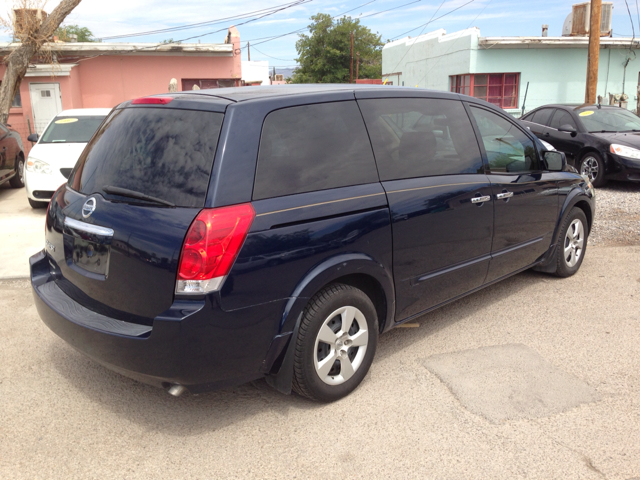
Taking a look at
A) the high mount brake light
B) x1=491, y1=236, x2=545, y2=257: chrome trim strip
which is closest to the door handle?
x1=491, y1=236, x2=545, y2=257: chrome trim strip

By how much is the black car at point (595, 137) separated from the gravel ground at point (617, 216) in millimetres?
434

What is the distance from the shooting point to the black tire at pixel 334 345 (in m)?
3.11

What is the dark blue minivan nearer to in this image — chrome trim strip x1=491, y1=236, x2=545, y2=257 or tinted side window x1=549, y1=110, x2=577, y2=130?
chrome trim strip x1=491, y1=236, x2=545, y2=257

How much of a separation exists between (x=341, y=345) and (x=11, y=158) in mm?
10504

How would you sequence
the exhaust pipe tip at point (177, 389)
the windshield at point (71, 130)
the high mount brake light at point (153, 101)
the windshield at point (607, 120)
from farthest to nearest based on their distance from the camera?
the windshield at point (607, 120)
the windshield at point (71, 130)
the high mount brake light at point (153, 101)
the exhaust pipe tip at point (177, 389)

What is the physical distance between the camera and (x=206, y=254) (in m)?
2.71

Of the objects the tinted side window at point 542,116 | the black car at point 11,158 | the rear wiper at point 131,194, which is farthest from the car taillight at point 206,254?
the tinted side window at point 542,116

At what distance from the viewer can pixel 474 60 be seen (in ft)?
76.2

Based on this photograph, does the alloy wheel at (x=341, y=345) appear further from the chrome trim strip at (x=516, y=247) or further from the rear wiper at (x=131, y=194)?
the chrome trim strip at (x=516, y=247)

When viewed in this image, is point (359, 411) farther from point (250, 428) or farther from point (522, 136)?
point (522, 136)

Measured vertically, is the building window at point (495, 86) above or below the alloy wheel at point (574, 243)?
above

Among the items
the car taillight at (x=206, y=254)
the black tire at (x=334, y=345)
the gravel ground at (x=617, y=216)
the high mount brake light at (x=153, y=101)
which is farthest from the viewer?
the gravel ground at (x=617, y=216)

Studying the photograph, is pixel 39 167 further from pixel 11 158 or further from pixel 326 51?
pixel 326 51

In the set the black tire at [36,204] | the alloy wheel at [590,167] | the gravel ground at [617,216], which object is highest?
the alloy wheel at [590,167]
